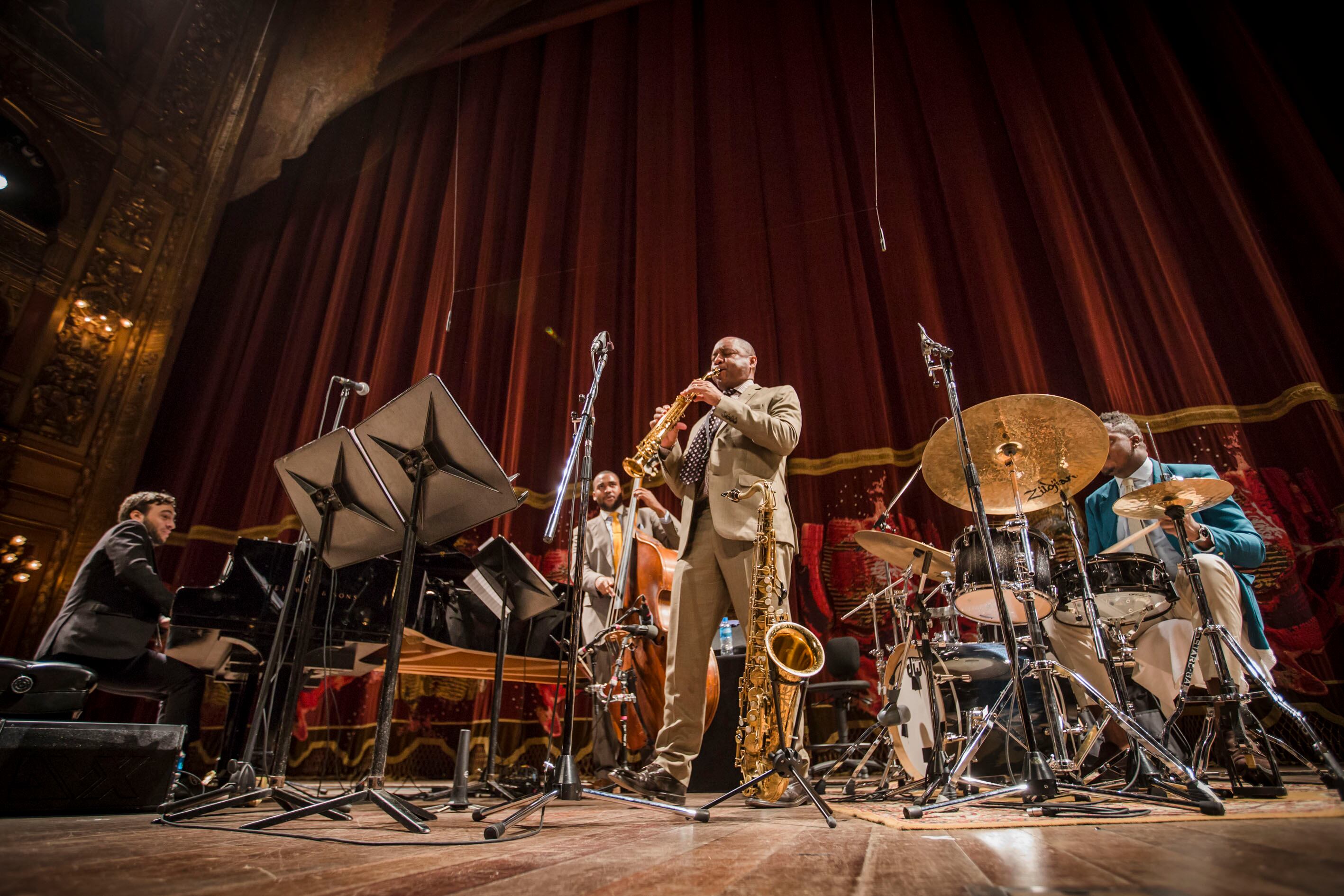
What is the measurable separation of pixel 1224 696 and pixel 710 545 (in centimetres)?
153

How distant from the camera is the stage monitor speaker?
2.11 metres

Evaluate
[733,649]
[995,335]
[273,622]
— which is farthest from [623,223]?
[273,622]

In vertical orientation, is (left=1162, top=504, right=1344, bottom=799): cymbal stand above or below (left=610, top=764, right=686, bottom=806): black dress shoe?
above

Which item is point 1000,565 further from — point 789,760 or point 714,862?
point 714,862

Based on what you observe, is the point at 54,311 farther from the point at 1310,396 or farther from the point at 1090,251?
the point at 1310,396

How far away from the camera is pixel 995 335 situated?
424 cm

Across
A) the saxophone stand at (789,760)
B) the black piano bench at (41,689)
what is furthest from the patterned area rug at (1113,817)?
the black piano bench at (41,689)

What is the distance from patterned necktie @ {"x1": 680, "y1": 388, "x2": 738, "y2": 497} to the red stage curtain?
160 cm

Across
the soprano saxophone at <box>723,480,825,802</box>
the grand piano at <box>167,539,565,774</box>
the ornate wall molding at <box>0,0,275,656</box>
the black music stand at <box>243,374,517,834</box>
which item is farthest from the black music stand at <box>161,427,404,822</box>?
the ornate wall molding at <box>0,0,275,656</box>

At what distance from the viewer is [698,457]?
2662 mm

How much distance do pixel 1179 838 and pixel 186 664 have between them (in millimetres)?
3939

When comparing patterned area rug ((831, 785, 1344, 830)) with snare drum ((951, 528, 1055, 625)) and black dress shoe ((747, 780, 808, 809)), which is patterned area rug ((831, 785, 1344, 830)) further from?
snare drum ((951, 528, 1055, 625))

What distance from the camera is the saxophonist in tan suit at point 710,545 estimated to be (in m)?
2.27

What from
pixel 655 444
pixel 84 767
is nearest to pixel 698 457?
pixel 655 444
